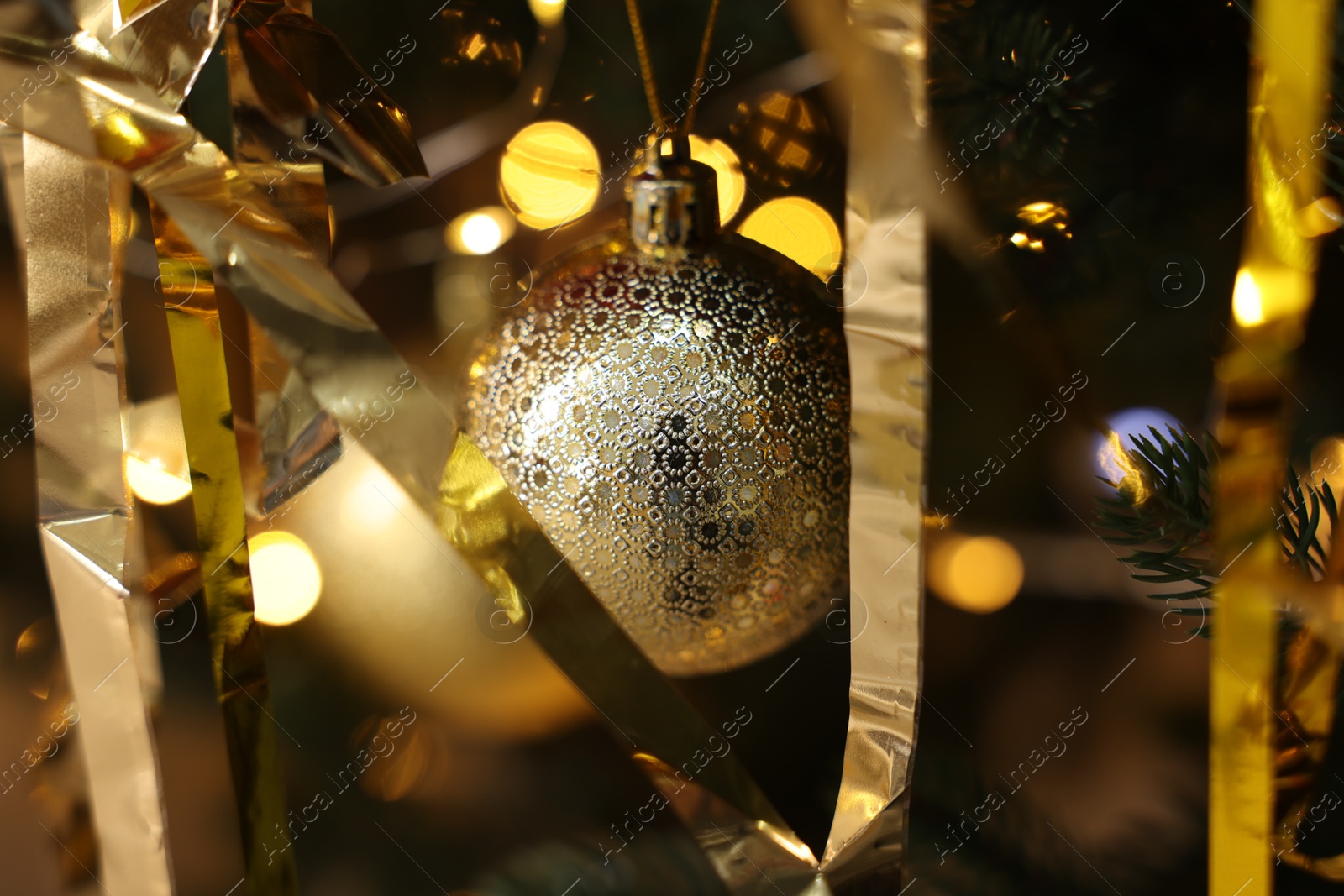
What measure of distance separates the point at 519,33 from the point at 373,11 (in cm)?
8

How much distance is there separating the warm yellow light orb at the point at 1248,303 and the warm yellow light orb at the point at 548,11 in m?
0.36

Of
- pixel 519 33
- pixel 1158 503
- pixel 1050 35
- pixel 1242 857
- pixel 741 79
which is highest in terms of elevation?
pixel 519 33

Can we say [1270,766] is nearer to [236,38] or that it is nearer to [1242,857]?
[1242,857]

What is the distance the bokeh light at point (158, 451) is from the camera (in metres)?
0.54

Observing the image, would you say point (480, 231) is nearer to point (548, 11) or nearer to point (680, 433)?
point (548, 11)

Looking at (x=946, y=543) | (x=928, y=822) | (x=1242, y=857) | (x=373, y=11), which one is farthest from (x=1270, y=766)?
(x=373, y=11)

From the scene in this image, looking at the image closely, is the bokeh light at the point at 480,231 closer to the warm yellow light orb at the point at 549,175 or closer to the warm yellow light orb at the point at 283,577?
the warm yellow light orb at the point at 549,175

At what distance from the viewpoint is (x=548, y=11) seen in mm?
496

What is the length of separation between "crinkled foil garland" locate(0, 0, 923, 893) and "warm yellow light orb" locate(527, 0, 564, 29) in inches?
8.8

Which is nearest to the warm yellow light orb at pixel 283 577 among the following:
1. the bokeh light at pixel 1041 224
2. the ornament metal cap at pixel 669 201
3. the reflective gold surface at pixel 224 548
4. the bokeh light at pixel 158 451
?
the bokeh light at pixel 158 451

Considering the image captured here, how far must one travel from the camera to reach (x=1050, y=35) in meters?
0.38

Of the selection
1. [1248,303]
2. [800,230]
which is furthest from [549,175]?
[1248,303]

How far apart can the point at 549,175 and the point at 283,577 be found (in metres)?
0.30

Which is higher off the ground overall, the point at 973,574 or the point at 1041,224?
the point at 1041,224
